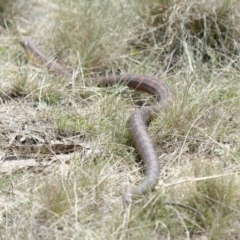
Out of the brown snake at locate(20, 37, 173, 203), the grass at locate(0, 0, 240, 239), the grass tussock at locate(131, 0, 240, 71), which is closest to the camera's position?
the grass at locate(0, 0, 240, 239)

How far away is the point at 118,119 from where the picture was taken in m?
5.30

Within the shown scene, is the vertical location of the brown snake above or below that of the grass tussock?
below

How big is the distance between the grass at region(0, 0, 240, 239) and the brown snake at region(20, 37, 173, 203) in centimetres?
9

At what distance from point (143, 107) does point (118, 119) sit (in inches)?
13.9

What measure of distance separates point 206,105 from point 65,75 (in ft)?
5.46

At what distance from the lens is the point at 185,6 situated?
22.2 feet

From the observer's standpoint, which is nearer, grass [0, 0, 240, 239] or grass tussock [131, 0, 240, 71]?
grass [0, 0, 240, 239]

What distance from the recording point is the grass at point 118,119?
393cm

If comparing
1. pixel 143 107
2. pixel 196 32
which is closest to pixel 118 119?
pixel 143 107

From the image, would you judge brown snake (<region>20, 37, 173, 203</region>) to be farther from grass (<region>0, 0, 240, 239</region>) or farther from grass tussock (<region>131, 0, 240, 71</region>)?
grass tussock (<region>131, 0, 240, 71</region>)

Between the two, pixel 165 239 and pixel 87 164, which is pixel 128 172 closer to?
pixel 87 164

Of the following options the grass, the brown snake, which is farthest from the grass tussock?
the brown snake

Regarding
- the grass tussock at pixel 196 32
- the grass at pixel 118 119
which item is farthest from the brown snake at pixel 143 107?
the grass tussock at pixel 196 32

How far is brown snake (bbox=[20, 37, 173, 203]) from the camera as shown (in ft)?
14.4
